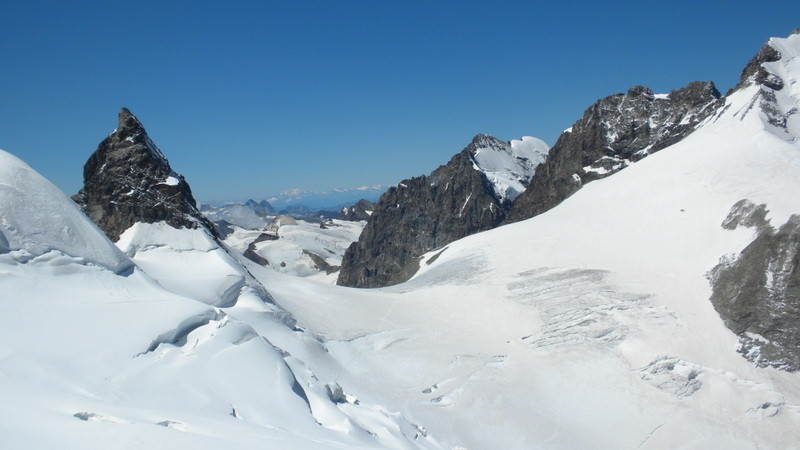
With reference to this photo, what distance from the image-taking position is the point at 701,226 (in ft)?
93.6

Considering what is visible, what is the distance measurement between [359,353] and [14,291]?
44.1 ft

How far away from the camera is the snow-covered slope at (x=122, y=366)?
8.95 meters

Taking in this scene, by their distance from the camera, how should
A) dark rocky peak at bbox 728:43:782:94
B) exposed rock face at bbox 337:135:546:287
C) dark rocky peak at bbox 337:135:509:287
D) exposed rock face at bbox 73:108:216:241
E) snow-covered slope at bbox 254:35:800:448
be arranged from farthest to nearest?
exposed rock face at bbox 337:135:546:287 → dark rocky peak at bbox 337:135:509:287 → dark rocky peak at bbox 728:43:782:94 → exposed rock face at bbox 73:108:216:241 → snow-covered slope at bbox 254:35:800:448

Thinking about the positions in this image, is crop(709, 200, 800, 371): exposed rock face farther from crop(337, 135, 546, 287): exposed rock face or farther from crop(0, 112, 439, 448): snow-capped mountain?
crop(337, 135, 546, 287): exposed rock face

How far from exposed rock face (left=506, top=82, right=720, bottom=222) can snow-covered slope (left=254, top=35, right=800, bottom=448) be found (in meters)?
20.6

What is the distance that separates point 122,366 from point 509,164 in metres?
118

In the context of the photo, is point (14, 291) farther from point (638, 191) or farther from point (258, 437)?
point (638, 191)

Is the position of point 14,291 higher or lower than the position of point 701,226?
lower

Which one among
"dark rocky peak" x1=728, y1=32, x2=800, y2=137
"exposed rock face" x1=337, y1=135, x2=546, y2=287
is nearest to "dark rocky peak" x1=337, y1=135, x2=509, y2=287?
"exposed rock face" x1=337, y1=135, x2=546, y2=287

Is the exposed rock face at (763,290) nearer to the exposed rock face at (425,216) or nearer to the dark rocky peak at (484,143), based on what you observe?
the exposed rock face at (425,216)

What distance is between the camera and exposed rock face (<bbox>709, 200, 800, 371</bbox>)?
20.2 meters

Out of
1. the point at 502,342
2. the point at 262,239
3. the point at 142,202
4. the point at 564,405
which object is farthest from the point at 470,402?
the point at 262,239

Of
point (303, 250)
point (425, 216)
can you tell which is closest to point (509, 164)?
point (425, 216)

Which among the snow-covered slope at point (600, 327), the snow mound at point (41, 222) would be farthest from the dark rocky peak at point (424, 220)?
the snow mound at point (41, 222)
